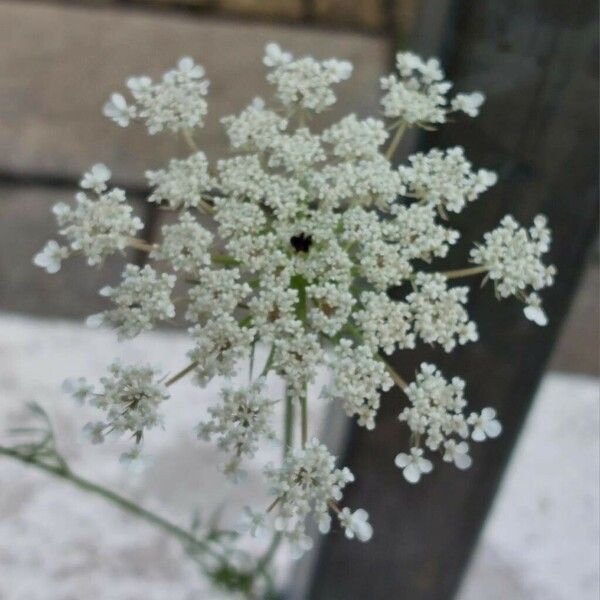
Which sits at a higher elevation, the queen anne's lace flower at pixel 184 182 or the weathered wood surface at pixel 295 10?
the queen anne's lace flower at pixel 184 182

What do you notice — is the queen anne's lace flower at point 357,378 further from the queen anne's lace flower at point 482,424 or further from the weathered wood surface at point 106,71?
the weathered wood surface at point 106,71

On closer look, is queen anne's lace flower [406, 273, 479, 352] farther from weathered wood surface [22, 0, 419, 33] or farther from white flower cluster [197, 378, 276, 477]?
weathered wood surface [22, 0, 419, 33]

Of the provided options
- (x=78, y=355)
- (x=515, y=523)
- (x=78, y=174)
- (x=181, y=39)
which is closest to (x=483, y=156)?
(x=515, y=523)

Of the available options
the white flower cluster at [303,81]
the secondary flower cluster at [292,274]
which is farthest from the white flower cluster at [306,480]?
the white flower cluster at [303,81]

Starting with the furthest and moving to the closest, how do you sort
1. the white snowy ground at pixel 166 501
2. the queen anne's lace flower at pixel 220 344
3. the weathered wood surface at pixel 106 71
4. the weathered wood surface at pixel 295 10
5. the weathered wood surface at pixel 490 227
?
the weathered wood surface at pixel 295 10 < the weathered wood surface at pixel 106 71 < the white snowy ground at pixel 166 501 < the weathered wood surface at pixel 490 227 < the queen anne's lace flower at pixel 220 344

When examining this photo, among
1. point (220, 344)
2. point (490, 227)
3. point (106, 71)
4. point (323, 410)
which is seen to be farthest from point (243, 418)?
point (106, 71)

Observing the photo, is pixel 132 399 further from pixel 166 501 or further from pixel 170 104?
pixel 166 501

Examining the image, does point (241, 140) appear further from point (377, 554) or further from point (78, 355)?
point (78, 355)
